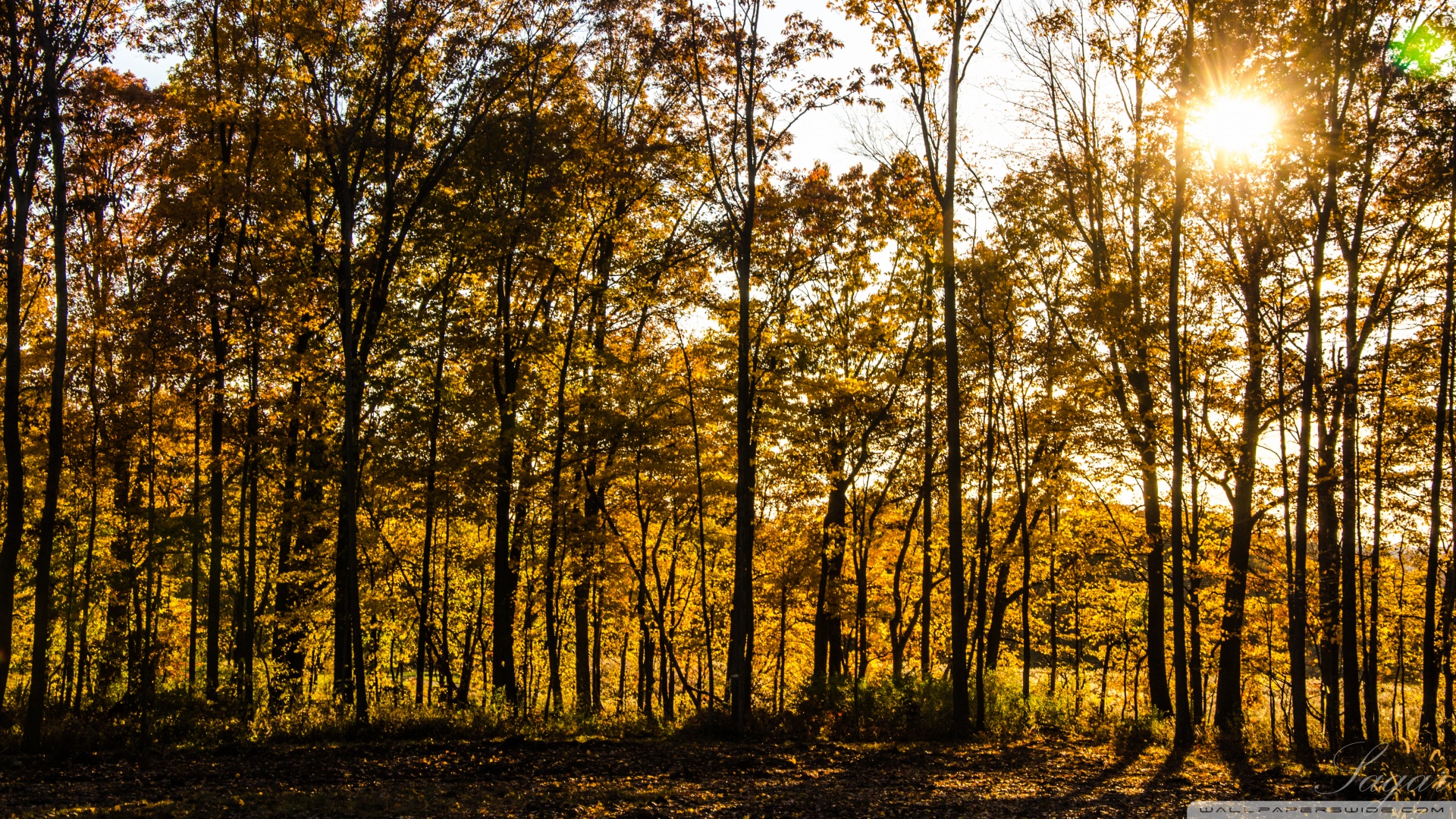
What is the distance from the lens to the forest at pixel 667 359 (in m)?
13.3

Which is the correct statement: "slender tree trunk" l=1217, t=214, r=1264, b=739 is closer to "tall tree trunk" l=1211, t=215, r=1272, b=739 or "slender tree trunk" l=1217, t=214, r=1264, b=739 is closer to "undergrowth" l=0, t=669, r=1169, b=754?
"tall tree trunk" l=1211, t=215, r=1272, b=739

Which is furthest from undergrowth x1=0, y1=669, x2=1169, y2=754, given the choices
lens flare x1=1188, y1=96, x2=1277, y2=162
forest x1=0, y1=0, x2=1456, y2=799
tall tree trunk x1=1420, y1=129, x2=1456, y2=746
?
lens flare x1=1188, y1=96, x2=1277, y2=162

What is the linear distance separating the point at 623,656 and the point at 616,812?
27107 mm

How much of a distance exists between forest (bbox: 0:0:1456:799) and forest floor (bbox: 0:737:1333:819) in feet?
4.55

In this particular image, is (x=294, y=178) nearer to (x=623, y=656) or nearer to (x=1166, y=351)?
(x=1166, y=351)

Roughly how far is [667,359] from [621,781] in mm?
11832

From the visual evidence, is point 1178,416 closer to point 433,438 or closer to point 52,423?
point 433,438

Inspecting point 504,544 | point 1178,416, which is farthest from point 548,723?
point 1178,416

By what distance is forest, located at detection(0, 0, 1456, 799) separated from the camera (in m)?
13.3

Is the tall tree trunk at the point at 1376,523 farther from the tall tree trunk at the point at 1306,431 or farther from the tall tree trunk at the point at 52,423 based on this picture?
the tall tree trunk at the point at 52,423

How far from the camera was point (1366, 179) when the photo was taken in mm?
13547

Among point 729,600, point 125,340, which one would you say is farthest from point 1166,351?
point 125,340

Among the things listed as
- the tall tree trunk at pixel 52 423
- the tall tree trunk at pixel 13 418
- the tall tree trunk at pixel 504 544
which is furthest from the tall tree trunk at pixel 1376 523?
the tall tree trunk at pixel 13 418

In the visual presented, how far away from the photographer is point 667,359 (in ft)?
65.3
